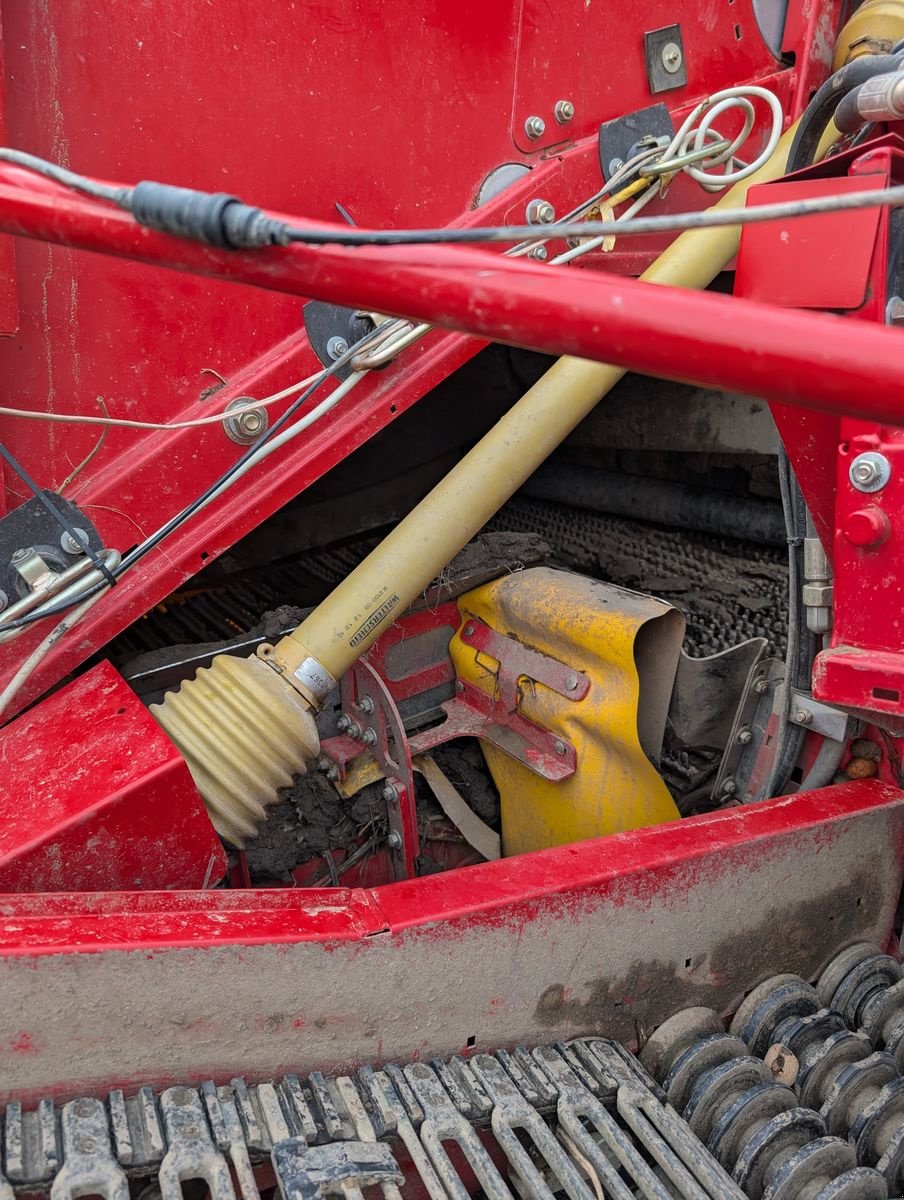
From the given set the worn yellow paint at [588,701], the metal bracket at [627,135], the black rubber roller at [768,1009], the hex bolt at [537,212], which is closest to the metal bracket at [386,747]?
the worn yellow paint at [588,701]

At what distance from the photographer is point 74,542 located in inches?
56.7

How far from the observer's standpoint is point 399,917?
1267mm

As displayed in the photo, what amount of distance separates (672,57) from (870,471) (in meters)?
1.09

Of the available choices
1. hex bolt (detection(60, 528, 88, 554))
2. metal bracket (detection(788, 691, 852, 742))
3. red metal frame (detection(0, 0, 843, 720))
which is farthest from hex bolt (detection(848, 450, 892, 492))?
hex bolt (detection(60, 528, 88, 554))

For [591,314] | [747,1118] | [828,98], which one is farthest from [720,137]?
[747,1118]

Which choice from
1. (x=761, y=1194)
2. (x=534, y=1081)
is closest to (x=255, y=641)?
(x=534, y=1081)

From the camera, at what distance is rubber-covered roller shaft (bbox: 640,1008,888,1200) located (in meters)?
1.23

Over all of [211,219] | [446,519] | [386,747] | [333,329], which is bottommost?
[386,747]

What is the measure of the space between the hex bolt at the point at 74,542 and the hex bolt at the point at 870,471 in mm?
1120

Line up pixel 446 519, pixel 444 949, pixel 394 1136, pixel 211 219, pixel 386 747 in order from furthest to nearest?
pixel 386 747, pixel 446 519, pixel 444 949, pixel 394 1136, pixel 211 219

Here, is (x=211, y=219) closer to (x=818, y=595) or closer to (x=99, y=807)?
(x=99, y=807)

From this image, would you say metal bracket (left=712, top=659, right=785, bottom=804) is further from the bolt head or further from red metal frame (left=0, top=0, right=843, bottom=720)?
the bolt head

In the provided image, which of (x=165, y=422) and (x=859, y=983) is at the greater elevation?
(x=165, y=422)

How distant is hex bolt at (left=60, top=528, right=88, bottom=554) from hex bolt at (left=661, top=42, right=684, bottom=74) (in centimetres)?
144
